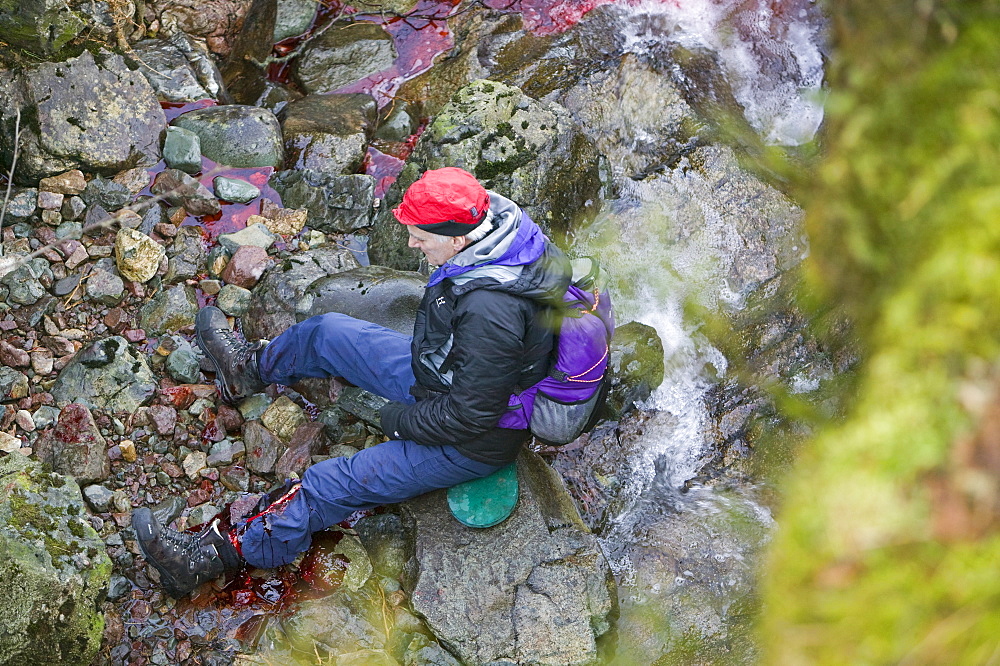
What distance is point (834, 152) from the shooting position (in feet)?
5.55

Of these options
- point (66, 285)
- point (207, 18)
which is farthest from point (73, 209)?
point (207, 18)

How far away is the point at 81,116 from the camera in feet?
19.4

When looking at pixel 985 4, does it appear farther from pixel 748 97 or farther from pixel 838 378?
pixel 748 97

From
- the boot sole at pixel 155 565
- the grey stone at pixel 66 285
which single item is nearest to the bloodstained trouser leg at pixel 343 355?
the boot sole at pixel 155 565

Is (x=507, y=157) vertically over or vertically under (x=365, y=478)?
over

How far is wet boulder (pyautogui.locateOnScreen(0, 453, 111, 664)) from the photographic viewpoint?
3.65 meters

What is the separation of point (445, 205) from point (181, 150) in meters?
3.61

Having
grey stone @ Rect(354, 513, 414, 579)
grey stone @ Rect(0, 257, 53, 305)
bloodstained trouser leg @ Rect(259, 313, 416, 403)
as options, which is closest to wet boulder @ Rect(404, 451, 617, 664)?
grey stone @ Rect(354, 513, 414, 579)

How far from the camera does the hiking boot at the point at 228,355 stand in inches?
199

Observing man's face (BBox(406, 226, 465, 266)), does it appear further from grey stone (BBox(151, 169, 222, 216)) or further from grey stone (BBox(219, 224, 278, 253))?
grey stone (BBox(151, 169, 222, 216))

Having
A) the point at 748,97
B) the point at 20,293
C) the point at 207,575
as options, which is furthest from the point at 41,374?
the point at 748,97

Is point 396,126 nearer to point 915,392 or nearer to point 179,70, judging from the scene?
point 179,70

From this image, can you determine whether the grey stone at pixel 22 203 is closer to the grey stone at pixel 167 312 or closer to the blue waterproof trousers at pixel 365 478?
the grey stone at pixel 167 312

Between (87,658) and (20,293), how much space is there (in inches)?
103
